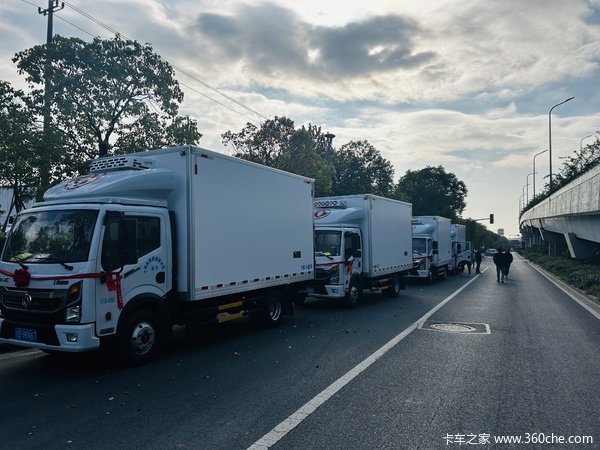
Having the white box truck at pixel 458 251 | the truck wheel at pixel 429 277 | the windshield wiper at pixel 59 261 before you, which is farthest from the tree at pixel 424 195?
the windshield wiper at pixel 59 261

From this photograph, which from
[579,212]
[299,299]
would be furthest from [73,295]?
[579,212]

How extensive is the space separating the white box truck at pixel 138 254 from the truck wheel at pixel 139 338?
0.02 m

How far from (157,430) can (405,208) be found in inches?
560

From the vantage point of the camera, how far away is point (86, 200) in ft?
21.3

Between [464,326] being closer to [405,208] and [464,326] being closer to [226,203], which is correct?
[226,203]

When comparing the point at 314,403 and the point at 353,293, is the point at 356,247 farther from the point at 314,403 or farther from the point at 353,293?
the point at 314,403

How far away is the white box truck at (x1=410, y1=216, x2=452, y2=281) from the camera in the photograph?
69.6 feet

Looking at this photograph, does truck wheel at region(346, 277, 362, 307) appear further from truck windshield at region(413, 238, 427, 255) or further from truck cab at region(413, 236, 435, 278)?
truck windshield at region(413, 238, 427, 255)

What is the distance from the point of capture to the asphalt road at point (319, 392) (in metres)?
4.25

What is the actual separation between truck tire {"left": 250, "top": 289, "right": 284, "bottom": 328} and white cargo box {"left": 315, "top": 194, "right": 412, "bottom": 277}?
400cm

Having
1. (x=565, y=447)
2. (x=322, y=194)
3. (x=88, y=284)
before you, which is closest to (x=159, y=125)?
(x=88, y=284)

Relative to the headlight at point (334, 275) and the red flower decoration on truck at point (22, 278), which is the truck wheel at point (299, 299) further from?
the red flower decoration on truck at point (22, 278)

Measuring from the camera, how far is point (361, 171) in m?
46.7

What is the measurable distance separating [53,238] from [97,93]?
33.3ft
